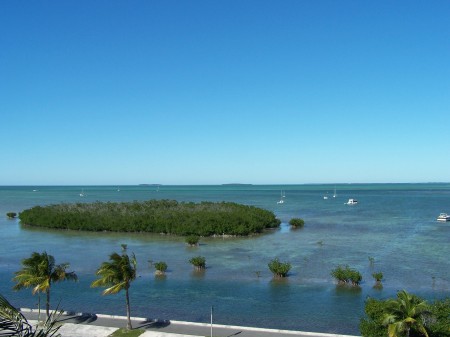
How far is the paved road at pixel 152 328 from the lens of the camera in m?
24.1

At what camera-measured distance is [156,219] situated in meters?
72.3

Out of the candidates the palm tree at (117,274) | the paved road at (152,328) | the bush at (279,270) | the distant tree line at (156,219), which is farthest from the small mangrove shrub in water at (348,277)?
the distant tree line at (156,219)

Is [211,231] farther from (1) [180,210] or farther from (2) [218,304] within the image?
(2) [218,304]

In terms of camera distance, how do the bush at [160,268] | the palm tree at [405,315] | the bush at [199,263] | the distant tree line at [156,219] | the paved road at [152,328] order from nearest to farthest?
1. the palm tree at [405,315]
2. the paved road at [152,328]
3. the bush at [160,268]
4. the bush at [199,263]
5. the distant tree line at [156,219]

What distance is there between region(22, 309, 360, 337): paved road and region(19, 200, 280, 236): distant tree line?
126 feet

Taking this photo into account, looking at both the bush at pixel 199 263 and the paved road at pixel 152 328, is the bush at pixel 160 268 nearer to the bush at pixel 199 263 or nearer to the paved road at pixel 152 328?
the bush at pixel 199 263

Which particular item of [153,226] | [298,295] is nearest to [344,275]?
[298,295]

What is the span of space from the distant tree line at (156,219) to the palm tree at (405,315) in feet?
154

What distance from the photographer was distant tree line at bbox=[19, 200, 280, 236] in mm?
67000

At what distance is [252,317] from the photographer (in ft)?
96.2

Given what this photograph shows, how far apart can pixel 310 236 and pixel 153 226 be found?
24.6 m

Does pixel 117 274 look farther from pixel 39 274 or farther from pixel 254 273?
pixel 254 273

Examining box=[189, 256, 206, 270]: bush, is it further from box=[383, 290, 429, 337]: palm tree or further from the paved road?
box=[383, 290, 429, 337]: palm tree

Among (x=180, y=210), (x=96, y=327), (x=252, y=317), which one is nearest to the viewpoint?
(x=96, y=327)
